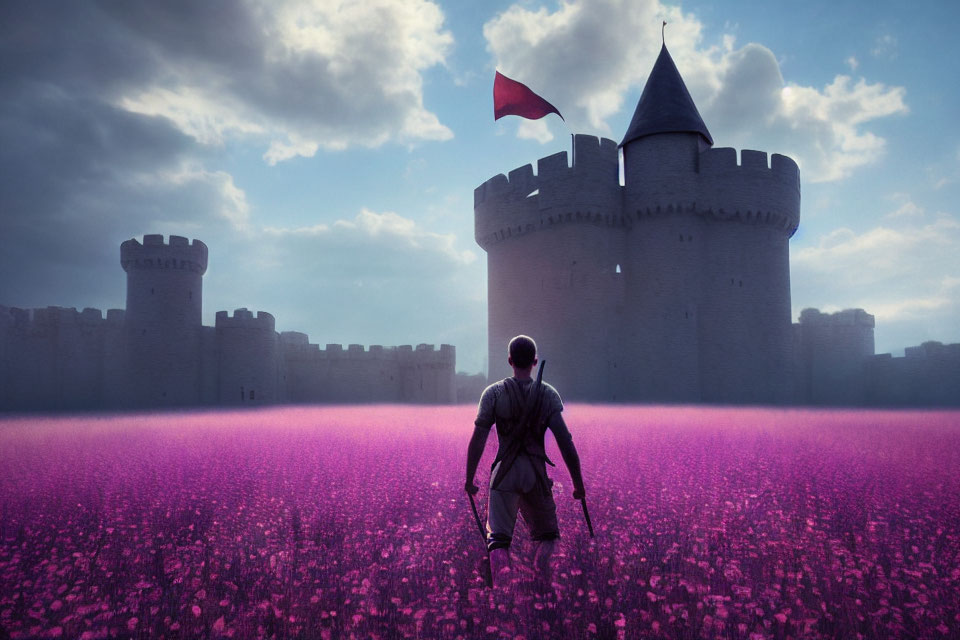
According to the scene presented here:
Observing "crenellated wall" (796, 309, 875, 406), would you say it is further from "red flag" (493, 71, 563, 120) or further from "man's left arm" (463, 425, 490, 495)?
"man's left arm" (463, 425, 490, 495)

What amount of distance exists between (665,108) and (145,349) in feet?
84.8

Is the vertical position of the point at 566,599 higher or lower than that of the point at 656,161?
lower

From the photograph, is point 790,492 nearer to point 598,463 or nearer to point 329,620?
point 598,463

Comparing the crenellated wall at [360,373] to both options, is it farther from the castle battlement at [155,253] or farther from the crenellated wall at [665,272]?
the crenellated wall at [665,272]

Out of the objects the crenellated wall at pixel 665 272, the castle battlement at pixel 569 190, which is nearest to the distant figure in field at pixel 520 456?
the crenellated wall at pixel 665 272

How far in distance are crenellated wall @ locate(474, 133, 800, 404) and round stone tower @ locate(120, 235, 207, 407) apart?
16.2m

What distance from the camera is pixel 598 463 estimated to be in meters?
6.56

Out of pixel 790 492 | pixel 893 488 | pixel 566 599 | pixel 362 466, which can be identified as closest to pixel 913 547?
pixel 790 492

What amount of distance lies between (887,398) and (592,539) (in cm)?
2916

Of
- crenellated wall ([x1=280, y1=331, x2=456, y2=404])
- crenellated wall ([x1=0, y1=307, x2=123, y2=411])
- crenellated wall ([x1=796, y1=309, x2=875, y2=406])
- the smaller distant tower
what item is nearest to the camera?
crenellated wall ([x1=0, y1=307, x2=123, y2=411])

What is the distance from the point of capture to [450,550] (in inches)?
144

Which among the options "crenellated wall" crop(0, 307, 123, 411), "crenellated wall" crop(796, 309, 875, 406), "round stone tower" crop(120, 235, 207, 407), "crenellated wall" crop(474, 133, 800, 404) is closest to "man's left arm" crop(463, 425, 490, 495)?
"crenellated wall" crop(474, 133, 800, 404)

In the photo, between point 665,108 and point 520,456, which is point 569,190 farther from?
point 520,456

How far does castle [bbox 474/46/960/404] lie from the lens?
24094mm
